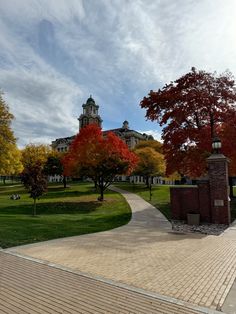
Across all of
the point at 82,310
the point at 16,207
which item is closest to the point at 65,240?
the point at 82,310

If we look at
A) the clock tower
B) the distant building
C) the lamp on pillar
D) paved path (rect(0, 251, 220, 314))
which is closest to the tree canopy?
the lamp on pillar

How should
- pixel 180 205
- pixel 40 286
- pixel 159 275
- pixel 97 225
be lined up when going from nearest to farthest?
pixel 40 286 < pixel 159 275 < pixel 97 225 < pixel 180 205

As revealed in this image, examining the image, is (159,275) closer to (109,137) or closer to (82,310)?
(82,310)

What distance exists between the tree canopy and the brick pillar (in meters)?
2.87

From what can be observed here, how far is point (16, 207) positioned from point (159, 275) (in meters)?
23.8

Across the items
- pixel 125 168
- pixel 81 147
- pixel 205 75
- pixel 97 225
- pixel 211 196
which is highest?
pixel 205 75

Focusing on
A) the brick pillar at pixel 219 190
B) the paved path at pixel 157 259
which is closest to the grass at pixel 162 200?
the brick pillar at pixel 219 190

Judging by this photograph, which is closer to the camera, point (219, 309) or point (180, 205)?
point (219, 309)

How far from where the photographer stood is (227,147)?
67.5 ft

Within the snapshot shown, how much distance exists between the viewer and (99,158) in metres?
31.4

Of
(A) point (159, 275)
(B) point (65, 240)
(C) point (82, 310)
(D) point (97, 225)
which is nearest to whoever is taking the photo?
(C) point (82, 310)

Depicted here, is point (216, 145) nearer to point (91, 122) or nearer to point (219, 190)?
point (219, 190)

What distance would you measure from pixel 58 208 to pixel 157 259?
20160 mm

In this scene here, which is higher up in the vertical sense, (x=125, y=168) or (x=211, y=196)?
(x=125, y=168)
